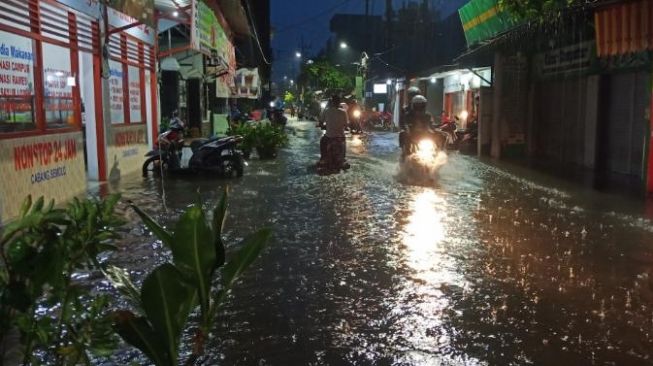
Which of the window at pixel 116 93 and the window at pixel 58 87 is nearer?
the window at pixel 58 87

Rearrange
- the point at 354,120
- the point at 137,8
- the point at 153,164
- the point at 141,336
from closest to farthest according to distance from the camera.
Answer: the point at 141,336
the point at 137,8
the point at 153,164
the point at 354,120

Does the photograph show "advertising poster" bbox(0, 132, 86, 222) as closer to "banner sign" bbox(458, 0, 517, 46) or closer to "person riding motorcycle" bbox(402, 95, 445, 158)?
"person riding motorcycle" bbox(402, 95, 445, 158)

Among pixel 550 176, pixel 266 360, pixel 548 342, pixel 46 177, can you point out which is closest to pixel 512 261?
pixel 548 342

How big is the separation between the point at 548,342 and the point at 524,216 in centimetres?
509

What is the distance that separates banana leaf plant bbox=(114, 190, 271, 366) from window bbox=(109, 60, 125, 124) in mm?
11632

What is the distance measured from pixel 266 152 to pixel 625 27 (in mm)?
10003

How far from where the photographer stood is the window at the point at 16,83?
854 centimetres

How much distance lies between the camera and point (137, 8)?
43.0 feet

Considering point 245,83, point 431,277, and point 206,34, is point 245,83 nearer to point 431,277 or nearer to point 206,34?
point 206,34

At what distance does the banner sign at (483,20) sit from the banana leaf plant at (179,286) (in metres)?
15.9

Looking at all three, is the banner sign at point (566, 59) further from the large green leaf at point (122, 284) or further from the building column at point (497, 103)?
the large green leaf at point (122, 284)

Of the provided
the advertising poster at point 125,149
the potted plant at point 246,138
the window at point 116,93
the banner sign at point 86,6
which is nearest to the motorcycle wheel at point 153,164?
the advertising poster at point 125,149

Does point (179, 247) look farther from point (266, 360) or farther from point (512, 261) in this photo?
point (512, 261)

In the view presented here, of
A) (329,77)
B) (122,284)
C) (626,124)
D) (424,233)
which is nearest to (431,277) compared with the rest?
(424,233)
